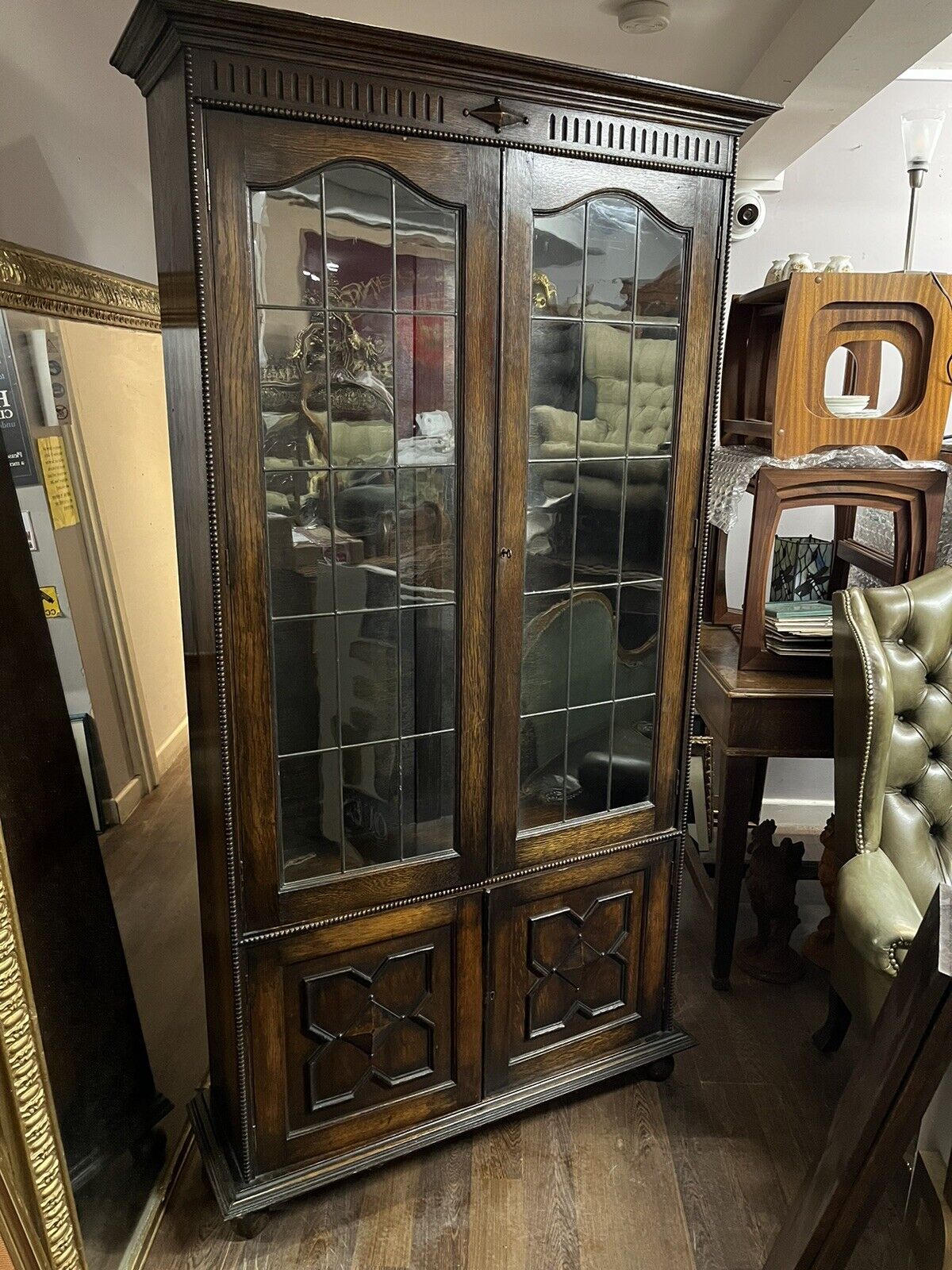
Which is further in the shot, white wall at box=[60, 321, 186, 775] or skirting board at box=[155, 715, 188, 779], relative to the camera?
skirting board at box=[155, 715, 188, 779]

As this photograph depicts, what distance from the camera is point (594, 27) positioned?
2.01 meters

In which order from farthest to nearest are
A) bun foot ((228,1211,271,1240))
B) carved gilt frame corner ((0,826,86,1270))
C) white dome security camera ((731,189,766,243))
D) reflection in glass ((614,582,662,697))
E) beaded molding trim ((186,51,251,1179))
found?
1. white dome security camera ((731,189,766,243))
2. reflection in glass ((614,582,662,697))
3. bun foot ((228,1211,271,1240))
4. beaded molding trim ((186,51,251,1179))
5. carved gilt frame corner ((0,826,86,1270))

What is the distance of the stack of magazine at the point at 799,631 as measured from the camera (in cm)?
220

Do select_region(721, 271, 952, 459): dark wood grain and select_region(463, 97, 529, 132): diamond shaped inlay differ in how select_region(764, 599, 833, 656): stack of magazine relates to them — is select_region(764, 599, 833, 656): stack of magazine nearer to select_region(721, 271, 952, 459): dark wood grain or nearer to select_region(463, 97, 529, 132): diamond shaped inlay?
select_region(721, 271, 952, 459): dark wood grain

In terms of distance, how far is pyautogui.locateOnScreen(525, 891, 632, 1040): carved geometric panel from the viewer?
1.87 meters

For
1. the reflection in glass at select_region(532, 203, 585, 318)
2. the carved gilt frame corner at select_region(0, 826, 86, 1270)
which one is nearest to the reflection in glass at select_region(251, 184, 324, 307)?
the reflection in glass at select_region(532, 203, 585, 318)

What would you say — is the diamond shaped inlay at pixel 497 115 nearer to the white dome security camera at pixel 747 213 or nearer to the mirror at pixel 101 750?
the mirror at pixel 101 750

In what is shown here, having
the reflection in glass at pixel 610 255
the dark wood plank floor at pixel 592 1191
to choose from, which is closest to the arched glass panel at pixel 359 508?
the reflection in glass at pixel 610 255

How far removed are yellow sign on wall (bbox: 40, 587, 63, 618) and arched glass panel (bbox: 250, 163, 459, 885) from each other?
0.41 metres

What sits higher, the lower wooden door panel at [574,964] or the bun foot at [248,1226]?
the lower wooden door panel at [574,964]

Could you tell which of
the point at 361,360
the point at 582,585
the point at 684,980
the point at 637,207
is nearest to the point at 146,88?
the point at 361,360

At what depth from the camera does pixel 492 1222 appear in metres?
1.72

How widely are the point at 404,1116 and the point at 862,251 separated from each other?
262 cm

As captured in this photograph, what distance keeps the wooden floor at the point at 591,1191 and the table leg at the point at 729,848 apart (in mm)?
251
